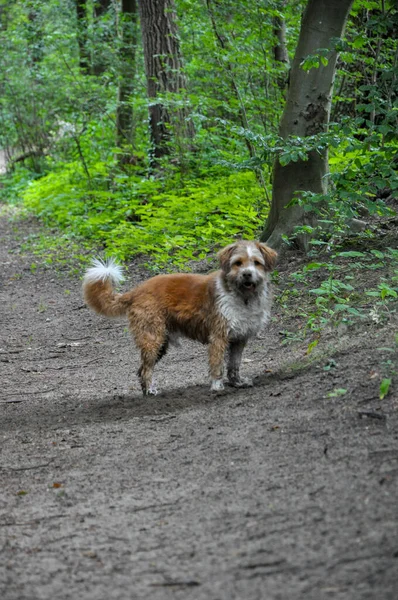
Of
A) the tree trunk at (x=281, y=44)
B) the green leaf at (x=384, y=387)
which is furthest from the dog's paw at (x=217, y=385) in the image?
the tree trunk at (x=281, y=44)

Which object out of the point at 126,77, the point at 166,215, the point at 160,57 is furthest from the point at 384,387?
the point at 126,77

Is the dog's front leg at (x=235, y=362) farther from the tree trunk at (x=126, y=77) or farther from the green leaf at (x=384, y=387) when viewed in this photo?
the tree trunk at (x=126, y=77)

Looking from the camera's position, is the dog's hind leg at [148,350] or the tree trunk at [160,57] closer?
the dog's hind leg at [148,350]

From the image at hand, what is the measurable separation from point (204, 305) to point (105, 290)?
1.01 metres

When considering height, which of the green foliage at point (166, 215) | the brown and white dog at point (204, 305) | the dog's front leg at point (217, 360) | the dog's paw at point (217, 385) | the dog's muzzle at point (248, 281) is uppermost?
the dog's muzzle at point (248, 281)

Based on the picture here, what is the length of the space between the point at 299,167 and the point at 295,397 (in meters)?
5.19

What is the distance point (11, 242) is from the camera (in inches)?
722

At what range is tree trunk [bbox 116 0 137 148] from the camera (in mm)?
18906

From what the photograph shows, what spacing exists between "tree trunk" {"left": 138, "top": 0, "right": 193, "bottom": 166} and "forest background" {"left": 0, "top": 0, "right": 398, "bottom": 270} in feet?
0.10

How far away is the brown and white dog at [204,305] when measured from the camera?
6.91 meters

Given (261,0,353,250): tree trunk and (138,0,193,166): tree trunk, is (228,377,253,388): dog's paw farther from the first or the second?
(138,0,193,166): tree trunk

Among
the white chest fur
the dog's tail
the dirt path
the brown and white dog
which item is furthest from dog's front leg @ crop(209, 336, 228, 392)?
the dog's tail

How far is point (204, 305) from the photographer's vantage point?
23.5 ft

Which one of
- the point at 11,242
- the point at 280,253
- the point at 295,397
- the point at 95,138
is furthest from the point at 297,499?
the point at 95,138
